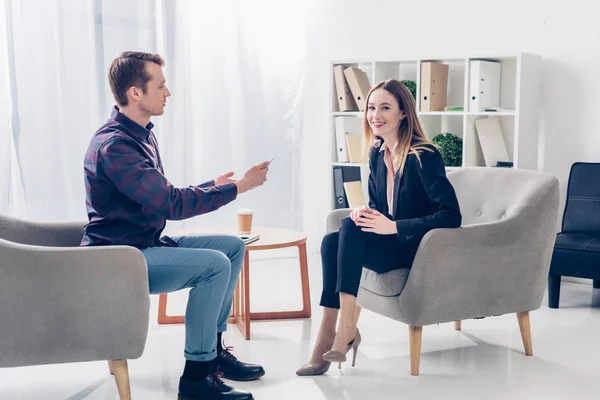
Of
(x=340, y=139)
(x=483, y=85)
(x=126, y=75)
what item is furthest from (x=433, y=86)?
(x=126, y=75)

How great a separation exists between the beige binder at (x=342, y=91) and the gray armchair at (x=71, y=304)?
2867 millimetres

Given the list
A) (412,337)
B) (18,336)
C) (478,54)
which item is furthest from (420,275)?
(478,54)

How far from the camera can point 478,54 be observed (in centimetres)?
459

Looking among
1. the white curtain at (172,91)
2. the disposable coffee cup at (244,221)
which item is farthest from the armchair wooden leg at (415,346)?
the white curtain at (172,91)

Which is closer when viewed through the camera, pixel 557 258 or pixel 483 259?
pixel 483 259

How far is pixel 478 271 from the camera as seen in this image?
119 inches

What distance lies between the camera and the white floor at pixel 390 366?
2.85 metres

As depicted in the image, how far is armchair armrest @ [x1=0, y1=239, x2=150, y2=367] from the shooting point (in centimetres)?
242

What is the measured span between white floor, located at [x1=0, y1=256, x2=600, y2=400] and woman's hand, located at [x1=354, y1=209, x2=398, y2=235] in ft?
1.82

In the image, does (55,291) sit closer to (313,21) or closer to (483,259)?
(483,259)

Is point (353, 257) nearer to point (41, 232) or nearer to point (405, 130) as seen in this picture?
point (405, 130)

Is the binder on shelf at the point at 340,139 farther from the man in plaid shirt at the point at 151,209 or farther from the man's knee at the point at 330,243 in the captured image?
the man in plaid shirt at the point at 151,209

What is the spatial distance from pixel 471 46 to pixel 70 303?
3.31m

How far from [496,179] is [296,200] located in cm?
255
